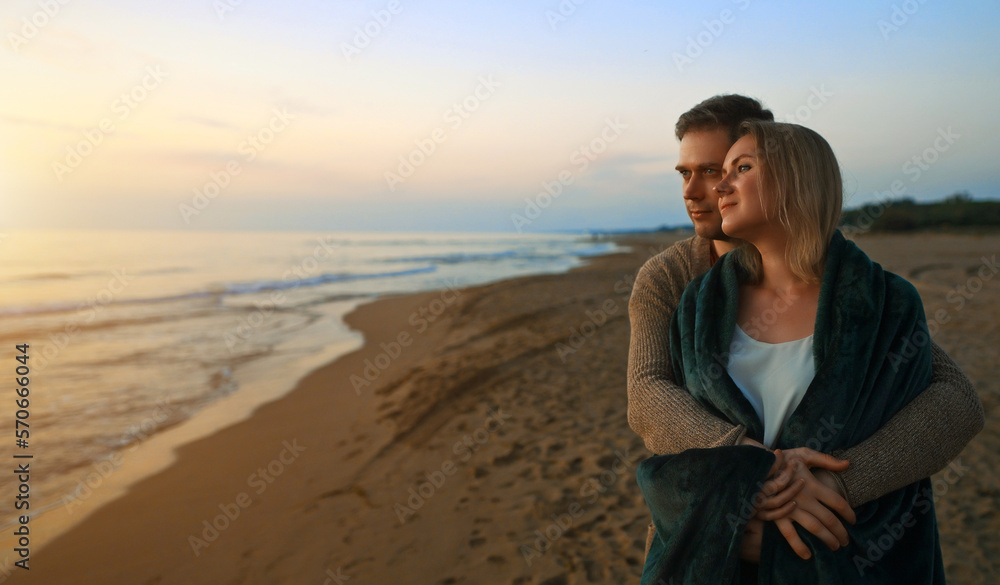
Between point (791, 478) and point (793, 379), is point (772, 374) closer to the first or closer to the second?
point (793, 379)

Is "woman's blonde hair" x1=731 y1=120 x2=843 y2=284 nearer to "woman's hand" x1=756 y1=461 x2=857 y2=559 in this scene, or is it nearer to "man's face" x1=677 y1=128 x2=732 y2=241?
"man's face" x1=677 y1=128 x2=732 y2=241

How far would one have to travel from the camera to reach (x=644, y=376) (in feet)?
5.60

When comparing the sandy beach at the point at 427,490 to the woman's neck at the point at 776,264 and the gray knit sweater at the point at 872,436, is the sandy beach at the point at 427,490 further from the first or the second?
the woman's neck at the point at 776,264

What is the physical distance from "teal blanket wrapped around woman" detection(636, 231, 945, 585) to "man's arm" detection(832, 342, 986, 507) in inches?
1.4

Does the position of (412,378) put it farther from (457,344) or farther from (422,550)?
(422,550)

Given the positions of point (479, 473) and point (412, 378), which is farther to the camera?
point (412, 378)

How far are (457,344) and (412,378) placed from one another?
1.89 meters

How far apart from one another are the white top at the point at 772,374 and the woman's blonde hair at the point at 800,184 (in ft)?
0.76

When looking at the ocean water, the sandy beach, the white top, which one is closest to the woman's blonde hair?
the white top

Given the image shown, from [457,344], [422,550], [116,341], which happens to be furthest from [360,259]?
[422,550]

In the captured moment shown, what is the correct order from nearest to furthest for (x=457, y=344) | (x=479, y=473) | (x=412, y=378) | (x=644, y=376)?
(x=644, y=376) < (x=479, y=473) < (x=412, y=378) < (x=457, y=344)

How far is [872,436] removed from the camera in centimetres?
139

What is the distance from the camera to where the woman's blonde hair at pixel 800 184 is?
4.80ft

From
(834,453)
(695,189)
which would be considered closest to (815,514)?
(834,453)
